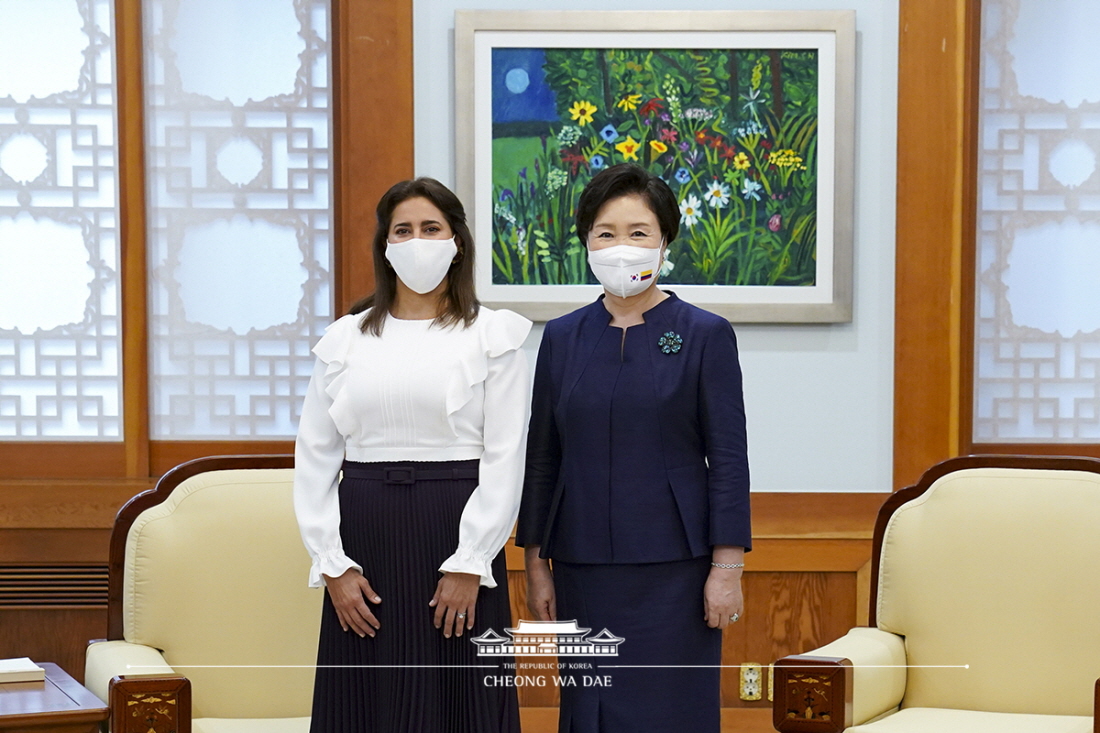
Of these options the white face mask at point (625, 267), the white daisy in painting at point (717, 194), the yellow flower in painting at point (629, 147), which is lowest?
the white face mask at point (625, 267)

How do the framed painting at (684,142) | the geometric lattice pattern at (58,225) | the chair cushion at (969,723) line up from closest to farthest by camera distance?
1. the chair cushion at (969,723)
2. the framed painting at (684,142)
3. the geometric lattice pattern at (58,225)

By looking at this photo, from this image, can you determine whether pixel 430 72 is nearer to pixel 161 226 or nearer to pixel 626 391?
pixel 161 226

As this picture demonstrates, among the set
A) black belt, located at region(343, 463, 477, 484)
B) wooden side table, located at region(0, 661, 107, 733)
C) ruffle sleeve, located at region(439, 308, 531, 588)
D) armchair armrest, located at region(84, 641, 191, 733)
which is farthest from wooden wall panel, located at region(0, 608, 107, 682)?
ruffle sleeve, located at region(439, 308, 531, 588)

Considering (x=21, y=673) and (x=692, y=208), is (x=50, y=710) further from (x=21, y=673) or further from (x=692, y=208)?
(x=692, y=208)

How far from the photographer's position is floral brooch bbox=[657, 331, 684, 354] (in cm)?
194

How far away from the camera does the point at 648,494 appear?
190 centimetres

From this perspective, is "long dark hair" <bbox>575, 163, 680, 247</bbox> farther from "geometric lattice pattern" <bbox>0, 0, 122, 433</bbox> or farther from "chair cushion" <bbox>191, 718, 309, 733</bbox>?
"geometric lattice pattern" <bbox>0, 0, 122, 433</bbox>

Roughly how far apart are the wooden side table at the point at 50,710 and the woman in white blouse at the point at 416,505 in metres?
0.38

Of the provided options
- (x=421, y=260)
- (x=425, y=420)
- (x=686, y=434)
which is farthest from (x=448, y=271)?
(x=686, y=434)

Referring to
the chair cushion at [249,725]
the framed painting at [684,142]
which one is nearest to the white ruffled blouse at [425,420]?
the chair cushion at [249,725]

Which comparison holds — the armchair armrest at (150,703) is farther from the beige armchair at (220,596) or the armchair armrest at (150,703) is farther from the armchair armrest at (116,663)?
the beige armchair at (220,596)

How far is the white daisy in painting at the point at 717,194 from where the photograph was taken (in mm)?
2955

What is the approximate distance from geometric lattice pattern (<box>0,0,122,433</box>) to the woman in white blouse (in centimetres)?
141

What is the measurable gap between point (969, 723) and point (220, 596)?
1625 mm
